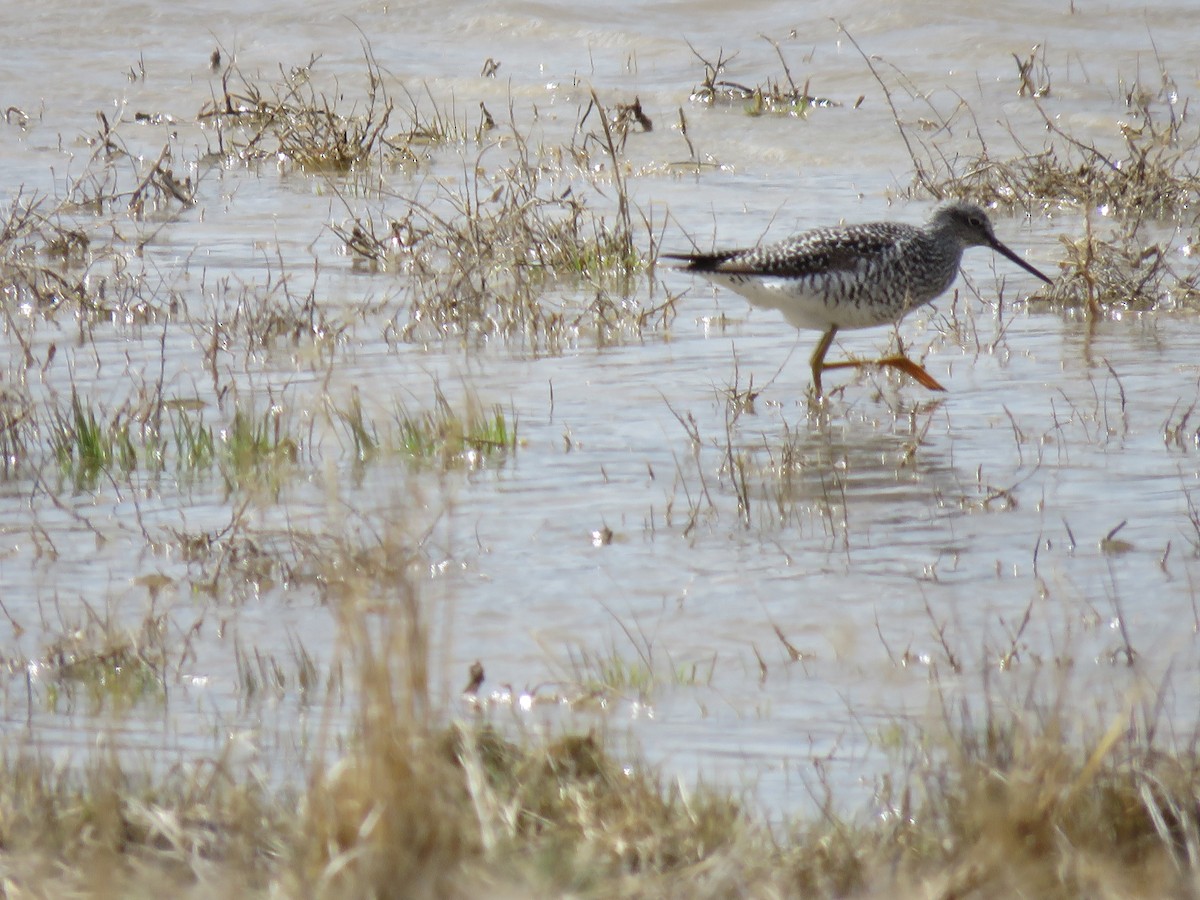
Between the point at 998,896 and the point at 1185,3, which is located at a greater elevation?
the point at 1185,3

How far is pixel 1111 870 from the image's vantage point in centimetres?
308

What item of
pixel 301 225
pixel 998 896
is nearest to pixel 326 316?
pixel 301 225

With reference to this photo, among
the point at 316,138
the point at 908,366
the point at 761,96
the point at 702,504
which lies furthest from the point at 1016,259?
the point at 761,96

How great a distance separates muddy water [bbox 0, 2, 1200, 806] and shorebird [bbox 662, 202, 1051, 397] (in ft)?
0.93

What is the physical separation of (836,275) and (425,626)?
524 cm

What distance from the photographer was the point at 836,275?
322 inches

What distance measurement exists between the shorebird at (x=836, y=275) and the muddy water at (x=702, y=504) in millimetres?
284

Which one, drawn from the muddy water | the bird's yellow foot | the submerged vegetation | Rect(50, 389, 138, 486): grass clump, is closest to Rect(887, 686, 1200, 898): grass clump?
the submerged vegetation

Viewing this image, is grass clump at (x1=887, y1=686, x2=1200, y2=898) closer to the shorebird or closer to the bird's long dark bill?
the shorebird

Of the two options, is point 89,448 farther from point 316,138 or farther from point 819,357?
point 316,138

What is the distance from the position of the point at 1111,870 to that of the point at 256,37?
57.0 feet

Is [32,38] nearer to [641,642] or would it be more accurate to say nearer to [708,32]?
[708,32]

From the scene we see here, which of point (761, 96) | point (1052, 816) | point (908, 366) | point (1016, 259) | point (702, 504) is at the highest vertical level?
point (761, 96)

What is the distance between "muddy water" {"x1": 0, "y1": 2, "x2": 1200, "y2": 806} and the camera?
14.5 feet
